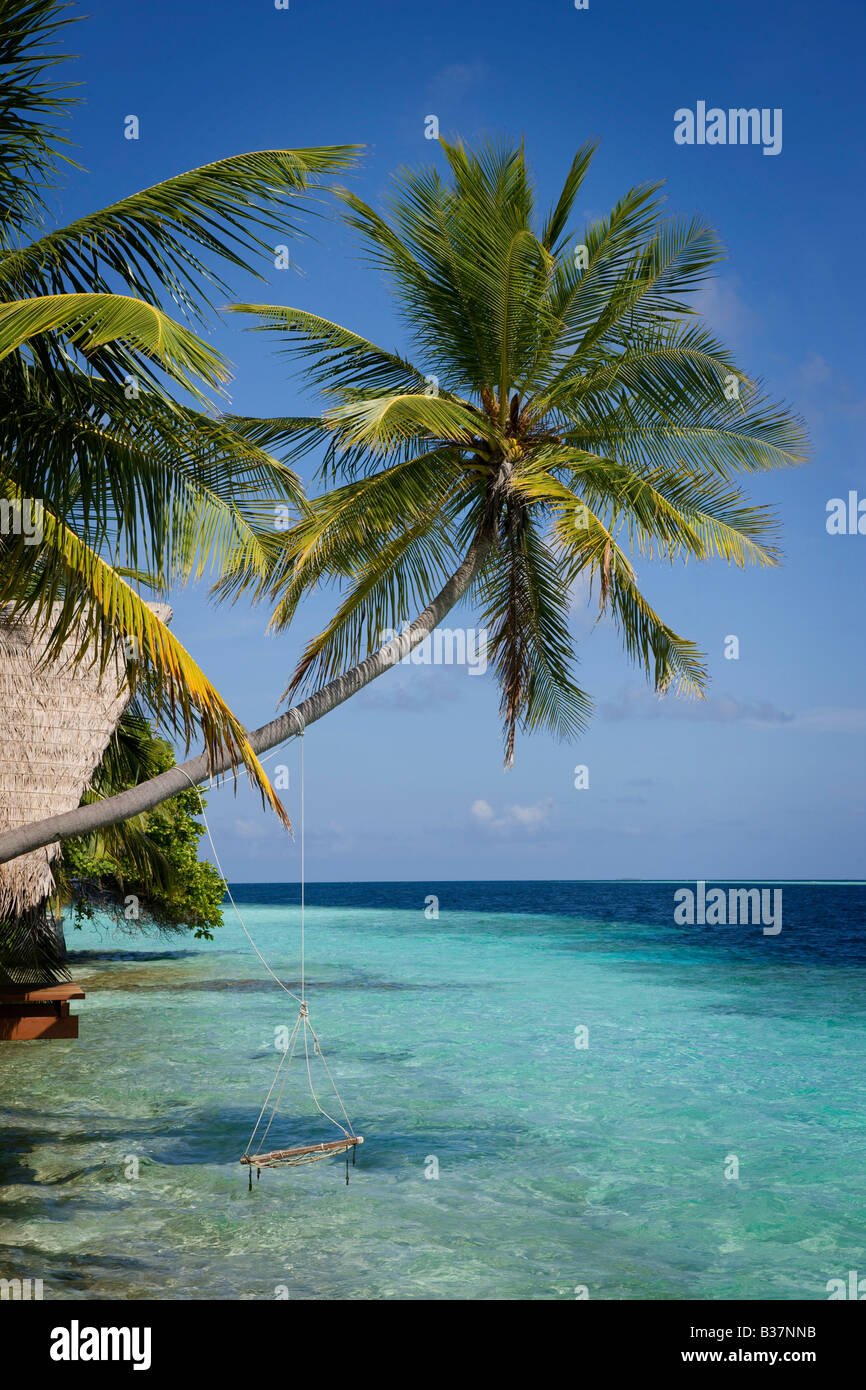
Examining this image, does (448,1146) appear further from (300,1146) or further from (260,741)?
(260,741)

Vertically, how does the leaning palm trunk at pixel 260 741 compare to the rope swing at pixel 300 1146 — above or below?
above

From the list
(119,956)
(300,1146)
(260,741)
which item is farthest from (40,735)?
(119,956)

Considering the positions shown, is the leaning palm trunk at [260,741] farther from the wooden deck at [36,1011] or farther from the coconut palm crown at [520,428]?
the wooden deck at [36,1011]

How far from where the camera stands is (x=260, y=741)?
6141 mm

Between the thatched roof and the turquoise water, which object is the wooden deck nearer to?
the turquoise water

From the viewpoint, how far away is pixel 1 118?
5445 millimetres

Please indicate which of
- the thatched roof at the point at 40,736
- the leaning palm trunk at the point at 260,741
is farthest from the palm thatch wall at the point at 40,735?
the leaning palm trunk at the point at 260,741

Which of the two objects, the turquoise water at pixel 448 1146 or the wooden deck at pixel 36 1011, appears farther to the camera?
the wooden deck at pixel 36 1011

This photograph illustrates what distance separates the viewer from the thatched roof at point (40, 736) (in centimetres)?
722

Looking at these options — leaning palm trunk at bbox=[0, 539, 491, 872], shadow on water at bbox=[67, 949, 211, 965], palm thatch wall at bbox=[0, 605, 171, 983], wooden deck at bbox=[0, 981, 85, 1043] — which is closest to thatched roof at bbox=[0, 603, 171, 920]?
palm thatch wall at bbox=[0, 605, 171, 983]

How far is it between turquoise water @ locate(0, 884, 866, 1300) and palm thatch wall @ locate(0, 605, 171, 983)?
2.40m

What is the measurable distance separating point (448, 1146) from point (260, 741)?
19.1 feet

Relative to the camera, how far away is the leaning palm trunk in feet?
18.0
